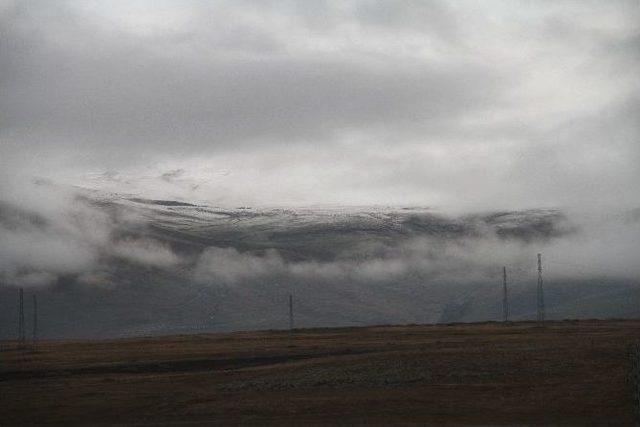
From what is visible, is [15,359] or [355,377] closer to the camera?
[355,377]

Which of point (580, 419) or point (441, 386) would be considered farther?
point (441, 386)

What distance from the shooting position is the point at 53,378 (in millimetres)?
83688

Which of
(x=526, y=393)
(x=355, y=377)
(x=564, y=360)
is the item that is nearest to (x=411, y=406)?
(x=526, y=393)

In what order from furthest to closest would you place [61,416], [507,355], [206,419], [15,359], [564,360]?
[15,359] → [507,355] → [564,360] → [61,416] → [206,419]

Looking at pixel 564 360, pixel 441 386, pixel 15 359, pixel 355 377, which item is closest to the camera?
pixel 441 386

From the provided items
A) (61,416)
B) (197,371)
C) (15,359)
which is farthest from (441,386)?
(15,359)

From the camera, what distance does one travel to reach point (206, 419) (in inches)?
2050

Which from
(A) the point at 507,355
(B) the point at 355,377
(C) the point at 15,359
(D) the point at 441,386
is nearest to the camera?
(D) the point at 441,386

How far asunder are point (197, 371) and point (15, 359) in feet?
144

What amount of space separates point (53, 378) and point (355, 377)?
2950cm

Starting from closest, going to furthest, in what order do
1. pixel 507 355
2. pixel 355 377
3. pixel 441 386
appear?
pixel 441 386 < pixel 355 377 < pixel 507 355

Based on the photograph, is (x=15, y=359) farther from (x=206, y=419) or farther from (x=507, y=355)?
(x=206, y=419)

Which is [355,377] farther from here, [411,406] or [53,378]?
[53,378]

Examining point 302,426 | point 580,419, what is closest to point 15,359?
point 302,426
